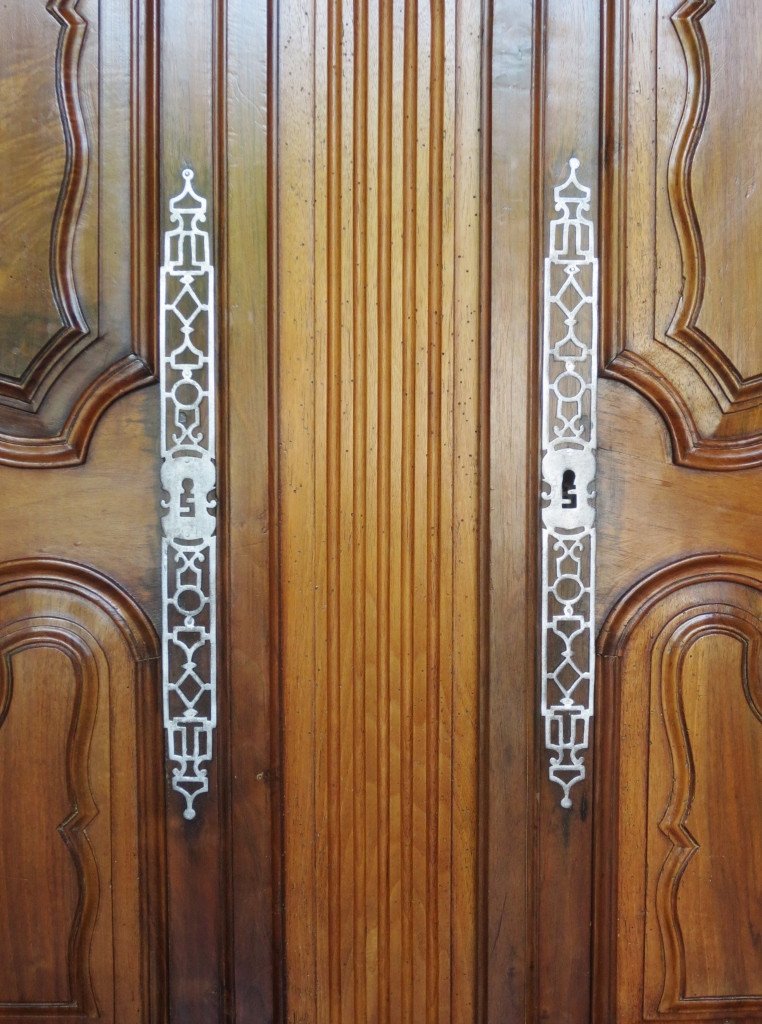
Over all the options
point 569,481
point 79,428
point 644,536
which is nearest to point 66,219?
point 79,428

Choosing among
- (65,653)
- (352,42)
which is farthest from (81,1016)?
(352,42)

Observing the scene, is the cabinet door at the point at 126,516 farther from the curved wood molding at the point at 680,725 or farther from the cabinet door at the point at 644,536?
the curved wood molding at the point at 680,725

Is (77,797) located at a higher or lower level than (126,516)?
lower

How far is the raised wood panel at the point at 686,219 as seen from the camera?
93 centimetres

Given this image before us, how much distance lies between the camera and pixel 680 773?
0.96 meters

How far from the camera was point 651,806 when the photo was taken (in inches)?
38.1

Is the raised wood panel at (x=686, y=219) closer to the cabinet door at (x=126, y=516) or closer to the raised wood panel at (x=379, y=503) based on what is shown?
the raised wood panel at (x=379, y=503)

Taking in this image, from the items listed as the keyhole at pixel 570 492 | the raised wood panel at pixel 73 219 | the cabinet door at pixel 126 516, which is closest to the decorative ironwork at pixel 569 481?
the keyhole at pixel 570 492

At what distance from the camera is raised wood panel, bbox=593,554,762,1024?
96 cm

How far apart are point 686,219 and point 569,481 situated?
0.31 m

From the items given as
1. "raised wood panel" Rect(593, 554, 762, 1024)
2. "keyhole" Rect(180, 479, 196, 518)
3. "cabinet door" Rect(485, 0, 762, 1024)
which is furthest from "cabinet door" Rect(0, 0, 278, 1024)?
"raised wood panel" Rect(593, 554, 762, 1024)

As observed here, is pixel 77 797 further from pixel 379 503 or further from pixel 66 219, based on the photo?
pixel 66 219

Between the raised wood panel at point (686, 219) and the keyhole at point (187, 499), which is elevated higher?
the raised wood panel at point (686, 219)

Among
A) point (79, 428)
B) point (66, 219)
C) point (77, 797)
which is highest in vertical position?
point (66, 219)
